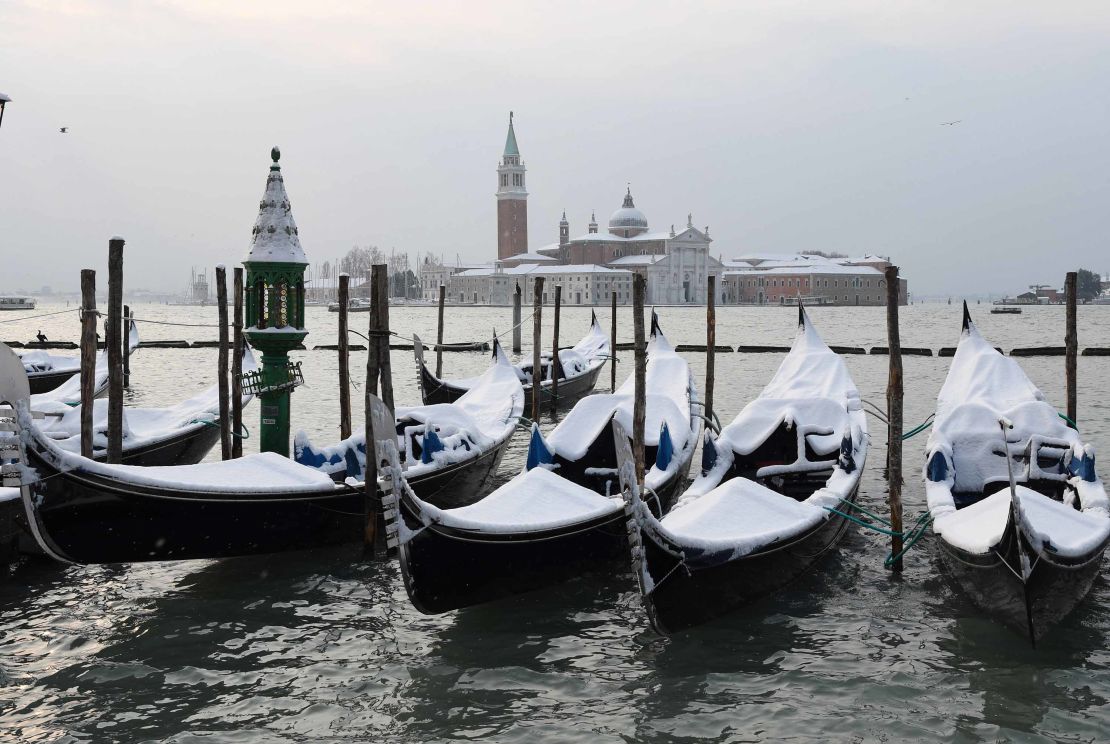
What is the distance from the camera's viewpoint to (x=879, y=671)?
4.77 metres

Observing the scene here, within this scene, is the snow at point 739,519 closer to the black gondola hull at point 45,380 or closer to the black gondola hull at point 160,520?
the black gondola hull at point 160,520

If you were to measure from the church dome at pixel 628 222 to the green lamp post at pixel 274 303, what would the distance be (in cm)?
8226

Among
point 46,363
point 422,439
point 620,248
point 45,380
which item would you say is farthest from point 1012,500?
point 620,248

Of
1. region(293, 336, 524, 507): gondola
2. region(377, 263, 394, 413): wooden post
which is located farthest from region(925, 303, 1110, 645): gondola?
region(377, 263, 394, 413): wooden post

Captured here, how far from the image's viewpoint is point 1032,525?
4887mm

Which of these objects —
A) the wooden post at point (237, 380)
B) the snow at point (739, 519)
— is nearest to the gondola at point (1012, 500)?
the snow at point (739, 519)

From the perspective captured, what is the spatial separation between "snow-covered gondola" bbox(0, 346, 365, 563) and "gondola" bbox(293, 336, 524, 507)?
452 millimetres

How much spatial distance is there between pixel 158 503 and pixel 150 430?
11.3 feet

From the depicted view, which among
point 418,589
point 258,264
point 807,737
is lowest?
point 807,737

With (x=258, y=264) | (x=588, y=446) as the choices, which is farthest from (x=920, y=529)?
(x=258, y=264)

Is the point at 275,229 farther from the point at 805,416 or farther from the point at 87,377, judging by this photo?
the point at 805,416

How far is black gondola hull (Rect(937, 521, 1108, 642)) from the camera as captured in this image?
4.73m

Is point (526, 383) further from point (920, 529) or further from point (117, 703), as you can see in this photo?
point (117, 703)

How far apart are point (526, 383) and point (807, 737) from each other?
1035 cm
